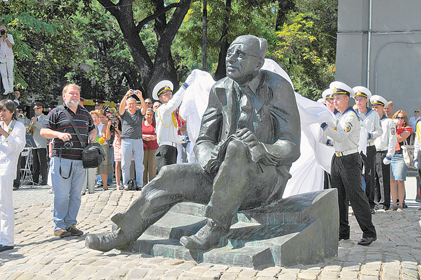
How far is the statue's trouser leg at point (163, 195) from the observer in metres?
4.72

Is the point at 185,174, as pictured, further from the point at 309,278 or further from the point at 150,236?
the point at 309,278

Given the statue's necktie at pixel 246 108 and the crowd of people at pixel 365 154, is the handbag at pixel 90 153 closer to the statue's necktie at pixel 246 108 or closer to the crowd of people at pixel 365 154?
the statue's necktie at pixel 246 108

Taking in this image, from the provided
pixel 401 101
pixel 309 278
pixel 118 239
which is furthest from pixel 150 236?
pixel 401 101

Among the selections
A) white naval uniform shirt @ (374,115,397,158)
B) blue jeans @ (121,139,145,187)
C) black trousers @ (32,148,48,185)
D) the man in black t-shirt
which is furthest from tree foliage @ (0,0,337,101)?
white naval uniform shirt @ (374,115,397,158)

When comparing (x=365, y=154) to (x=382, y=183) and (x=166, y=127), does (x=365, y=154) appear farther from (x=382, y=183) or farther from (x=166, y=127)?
(x=166, y=127)

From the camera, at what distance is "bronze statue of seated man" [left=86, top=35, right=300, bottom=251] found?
4.56m

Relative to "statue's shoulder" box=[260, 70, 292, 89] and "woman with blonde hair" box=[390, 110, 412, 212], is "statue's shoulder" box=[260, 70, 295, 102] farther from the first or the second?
"woman with blonde hair" box=[390, 110, 412, 212]

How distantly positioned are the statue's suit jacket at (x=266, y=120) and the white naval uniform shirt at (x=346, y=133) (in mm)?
Answer: 1602

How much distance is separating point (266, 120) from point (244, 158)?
0.56 m

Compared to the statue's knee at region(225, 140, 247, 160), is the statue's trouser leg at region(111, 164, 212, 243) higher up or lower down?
lower down

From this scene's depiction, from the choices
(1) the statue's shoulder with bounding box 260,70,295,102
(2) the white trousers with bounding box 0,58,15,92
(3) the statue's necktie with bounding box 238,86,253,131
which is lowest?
(3) the statue's necktie with bounding box 238,86,253,131

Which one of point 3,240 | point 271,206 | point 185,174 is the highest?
point 185,174

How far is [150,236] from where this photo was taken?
521cm

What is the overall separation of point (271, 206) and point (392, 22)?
13.0 meters
